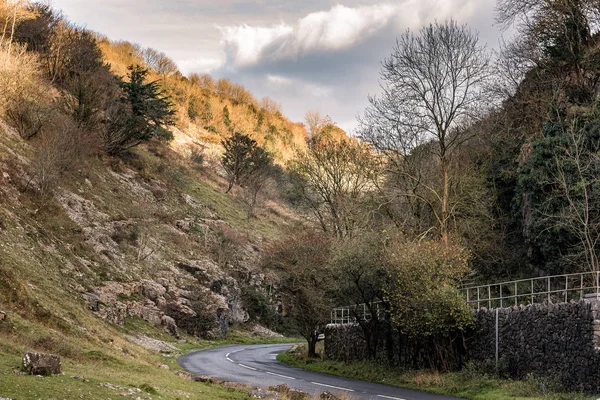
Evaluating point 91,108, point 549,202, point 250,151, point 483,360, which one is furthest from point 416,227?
point 250,151

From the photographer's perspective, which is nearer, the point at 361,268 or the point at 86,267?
the point at 361,268

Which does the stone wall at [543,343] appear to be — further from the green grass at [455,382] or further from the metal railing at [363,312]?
the metal railing at [363,312]

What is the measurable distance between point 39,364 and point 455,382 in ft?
56.8

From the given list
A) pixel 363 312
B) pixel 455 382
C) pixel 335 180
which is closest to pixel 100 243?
pixel 335 180

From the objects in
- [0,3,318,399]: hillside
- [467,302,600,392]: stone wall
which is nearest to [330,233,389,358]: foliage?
[467,302,600,392]: stone wall

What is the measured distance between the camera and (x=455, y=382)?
973 inches

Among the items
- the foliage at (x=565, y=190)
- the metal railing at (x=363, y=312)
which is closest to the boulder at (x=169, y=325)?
the metal railing at (x=363, y=312)

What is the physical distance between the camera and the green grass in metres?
20.6

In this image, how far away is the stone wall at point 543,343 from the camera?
64.7 feet

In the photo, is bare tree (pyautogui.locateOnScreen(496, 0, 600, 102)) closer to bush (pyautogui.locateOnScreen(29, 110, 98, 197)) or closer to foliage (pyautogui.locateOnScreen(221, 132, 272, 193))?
bush (pyautogui.locateOnScreen(29, 110, 98, 197))

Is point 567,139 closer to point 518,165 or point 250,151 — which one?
point 518,165

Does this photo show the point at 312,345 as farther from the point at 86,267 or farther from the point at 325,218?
the point at 86,267

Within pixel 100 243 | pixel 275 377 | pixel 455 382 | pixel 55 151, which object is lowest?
pixel 275 377

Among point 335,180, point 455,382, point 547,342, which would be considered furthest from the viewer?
point 335,180
